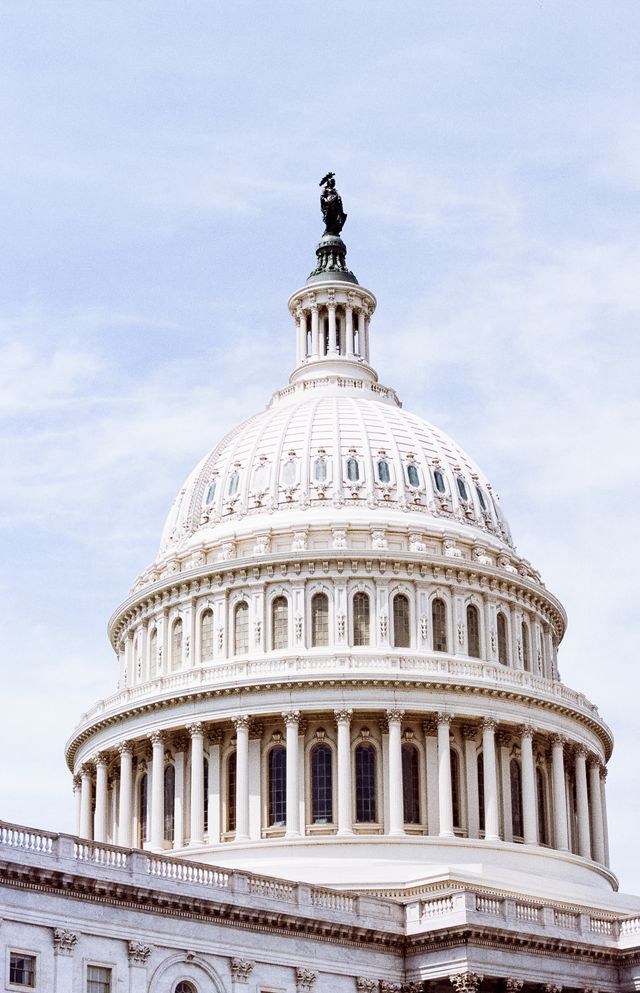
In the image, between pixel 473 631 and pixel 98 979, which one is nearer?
pixel 98 979

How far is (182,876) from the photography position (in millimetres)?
68875

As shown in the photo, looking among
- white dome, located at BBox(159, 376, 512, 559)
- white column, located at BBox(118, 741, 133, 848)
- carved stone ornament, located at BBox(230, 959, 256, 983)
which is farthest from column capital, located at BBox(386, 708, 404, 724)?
carved stone ornament, located at BBox(230, 959, 256, 983)

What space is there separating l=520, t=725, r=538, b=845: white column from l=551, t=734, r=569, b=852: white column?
Answer: 1930 millimetres

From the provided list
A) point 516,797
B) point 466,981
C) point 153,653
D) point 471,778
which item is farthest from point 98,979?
point 153,653

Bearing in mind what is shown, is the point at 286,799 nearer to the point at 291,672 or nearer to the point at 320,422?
the point at 291,672

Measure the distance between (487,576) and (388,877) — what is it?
72.7ft

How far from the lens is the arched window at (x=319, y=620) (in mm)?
98000

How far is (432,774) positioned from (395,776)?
9.95ft

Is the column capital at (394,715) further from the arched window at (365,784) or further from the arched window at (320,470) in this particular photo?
the arched window at (320,470)

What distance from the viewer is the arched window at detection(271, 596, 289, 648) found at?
323 feet

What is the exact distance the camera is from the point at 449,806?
9319cm

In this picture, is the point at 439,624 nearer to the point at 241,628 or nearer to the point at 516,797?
the point at 516,797

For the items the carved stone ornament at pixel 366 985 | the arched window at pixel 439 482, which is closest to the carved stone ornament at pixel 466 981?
the carved stone ornament at pixel 366 985

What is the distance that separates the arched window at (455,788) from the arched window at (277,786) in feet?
28.9
